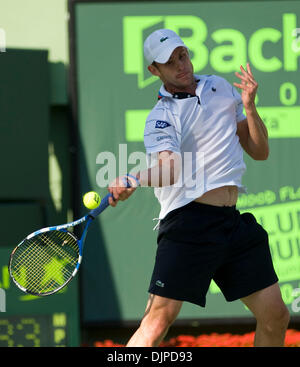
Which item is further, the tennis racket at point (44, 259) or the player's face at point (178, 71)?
the tennis racket at point (44, 259)

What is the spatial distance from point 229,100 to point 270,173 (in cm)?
275

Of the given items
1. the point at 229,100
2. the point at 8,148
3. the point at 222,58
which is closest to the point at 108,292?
the point at 8,148

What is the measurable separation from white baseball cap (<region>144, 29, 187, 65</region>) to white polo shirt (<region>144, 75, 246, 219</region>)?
0.18 m

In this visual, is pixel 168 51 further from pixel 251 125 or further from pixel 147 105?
pixel 147 105

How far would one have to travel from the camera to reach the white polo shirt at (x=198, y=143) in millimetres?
3973

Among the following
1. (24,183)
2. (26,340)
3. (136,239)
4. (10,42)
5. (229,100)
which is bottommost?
(26,340)

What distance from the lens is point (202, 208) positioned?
13.1 feet

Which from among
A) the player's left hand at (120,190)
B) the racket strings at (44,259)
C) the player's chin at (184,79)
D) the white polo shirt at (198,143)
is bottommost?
the racket strings at (44,259)

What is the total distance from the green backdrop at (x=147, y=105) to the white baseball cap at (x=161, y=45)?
2.63 meters

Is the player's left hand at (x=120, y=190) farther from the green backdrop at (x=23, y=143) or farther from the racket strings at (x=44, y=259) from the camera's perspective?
the green backdrop at (x=23, y=143)

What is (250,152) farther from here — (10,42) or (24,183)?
(10,42)

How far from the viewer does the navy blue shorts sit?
3.92m

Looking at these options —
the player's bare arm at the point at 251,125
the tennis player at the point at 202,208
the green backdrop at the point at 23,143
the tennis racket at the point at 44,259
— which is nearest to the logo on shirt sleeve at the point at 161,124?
the tennis player at the point at 202,208
